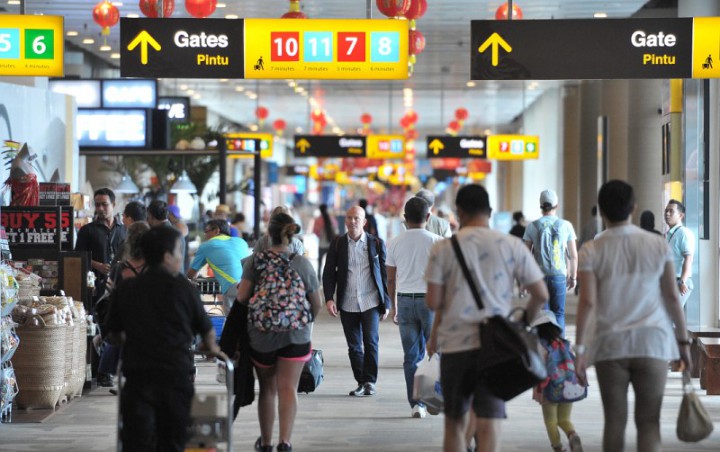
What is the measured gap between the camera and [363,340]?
10000mm

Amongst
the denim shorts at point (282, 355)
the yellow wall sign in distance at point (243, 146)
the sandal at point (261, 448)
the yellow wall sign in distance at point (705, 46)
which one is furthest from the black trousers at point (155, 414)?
the yellow wall sign in distance at point (243, 146)

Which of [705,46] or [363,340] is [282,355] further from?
[705,46]

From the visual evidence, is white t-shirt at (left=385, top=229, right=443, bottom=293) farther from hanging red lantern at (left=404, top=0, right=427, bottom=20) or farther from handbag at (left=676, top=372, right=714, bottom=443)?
hanging red lantern at (left=404, top=0, right=427, bottom=20)

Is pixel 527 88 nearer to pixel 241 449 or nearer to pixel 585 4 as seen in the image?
pixel 585 4

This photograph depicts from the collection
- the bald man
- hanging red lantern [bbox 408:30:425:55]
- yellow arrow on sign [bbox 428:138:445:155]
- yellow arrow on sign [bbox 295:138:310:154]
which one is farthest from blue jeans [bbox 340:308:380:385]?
yellow arrow on sign [bbox 295:138:310:154]

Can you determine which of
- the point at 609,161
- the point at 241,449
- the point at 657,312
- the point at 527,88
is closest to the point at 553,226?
the point at 241,449

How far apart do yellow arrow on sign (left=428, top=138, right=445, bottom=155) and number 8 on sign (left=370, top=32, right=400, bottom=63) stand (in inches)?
668

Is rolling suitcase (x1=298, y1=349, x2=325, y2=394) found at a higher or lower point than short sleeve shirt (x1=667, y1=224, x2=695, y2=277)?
lower

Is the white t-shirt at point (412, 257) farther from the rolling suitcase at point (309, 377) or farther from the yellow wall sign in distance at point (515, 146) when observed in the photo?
the yellow wall sign in distance at point (515, 146)

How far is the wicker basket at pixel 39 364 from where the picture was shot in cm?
908

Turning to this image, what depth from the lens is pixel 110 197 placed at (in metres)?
11.1

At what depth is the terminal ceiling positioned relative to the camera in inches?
672

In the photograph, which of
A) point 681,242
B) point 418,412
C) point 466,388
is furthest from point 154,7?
point 466,388

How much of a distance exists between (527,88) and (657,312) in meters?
24.0
